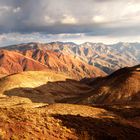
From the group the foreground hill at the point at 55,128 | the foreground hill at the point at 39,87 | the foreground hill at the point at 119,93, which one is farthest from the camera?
the foreground hill at the point at 39,87

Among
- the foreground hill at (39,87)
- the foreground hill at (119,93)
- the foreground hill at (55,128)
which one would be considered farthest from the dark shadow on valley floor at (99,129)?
the foreground hill at (39,87)

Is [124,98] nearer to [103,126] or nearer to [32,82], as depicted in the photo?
[32,82]

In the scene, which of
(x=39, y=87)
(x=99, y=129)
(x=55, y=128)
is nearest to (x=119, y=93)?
(x=39, y=87)

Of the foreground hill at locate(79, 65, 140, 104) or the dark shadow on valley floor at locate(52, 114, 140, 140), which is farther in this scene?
the foreground hill at locate(79, 65, 140, 104)

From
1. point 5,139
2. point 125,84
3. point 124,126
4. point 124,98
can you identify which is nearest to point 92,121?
point 124,126

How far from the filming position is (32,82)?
148000 millimetres

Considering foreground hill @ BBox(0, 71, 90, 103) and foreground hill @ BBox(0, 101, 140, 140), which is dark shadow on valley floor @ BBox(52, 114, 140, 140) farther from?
foreground hill @ BBox(0, 71, 90, 103)

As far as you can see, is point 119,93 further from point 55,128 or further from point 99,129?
point 55,128

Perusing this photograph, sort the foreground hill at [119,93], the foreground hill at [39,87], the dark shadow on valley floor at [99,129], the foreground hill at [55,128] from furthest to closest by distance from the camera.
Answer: the foreground hill at [39,87] → the foreground hill at [119,93] → the dark shadow on valley floor at [99,129] → the foreground hill at [55,128]

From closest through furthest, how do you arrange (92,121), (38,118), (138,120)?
(38,118) → (92,121) → (138,120)

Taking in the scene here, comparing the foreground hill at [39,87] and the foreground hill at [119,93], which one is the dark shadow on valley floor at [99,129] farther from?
the foreground hill at [39,87]

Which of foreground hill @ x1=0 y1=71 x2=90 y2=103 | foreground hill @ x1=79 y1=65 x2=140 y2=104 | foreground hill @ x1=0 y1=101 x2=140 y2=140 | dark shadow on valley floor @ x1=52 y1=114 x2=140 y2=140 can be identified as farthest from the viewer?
foreground hill @ x1=0 y1=71 x2=90 y2=103

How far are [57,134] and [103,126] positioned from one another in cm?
539

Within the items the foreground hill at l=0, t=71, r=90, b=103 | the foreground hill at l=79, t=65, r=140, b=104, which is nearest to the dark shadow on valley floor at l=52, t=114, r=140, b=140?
the foreground hill at l=79, t=65, r=140, b=104
